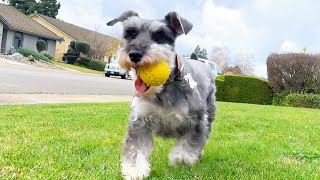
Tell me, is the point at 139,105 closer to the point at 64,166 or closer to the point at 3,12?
the point at 64,166

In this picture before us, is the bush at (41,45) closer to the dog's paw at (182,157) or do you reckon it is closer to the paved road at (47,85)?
the paved road at (47,85)

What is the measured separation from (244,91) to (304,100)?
3.74 m

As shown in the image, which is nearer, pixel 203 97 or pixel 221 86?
pixel 203 97

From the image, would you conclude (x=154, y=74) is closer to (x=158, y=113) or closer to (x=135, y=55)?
(x=135, y=55)

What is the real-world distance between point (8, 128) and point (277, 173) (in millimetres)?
4953

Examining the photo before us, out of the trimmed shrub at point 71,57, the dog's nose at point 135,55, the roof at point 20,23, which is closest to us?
the dog's nose at point 135,55

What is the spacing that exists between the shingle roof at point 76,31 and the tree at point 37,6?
848 centimetres

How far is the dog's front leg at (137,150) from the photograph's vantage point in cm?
440

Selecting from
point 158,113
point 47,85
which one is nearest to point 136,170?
point 158,113

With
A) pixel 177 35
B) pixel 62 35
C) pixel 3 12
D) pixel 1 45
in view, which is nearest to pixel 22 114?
pixel 177 35

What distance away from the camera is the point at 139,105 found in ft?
15.2

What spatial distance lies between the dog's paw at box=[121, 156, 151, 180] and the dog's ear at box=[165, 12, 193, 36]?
1534mm

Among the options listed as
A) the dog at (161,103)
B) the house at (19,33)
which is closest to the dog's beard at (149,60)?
the dog at (161,103)

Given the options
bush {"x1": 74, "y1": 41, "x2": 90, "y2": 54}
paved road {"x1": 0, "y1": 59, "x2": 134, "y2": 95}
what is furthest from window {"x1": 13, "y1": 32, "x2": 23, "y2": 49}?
paved road {"x1": 0, "y1": 59, "x2": 134, "y2": 95}
